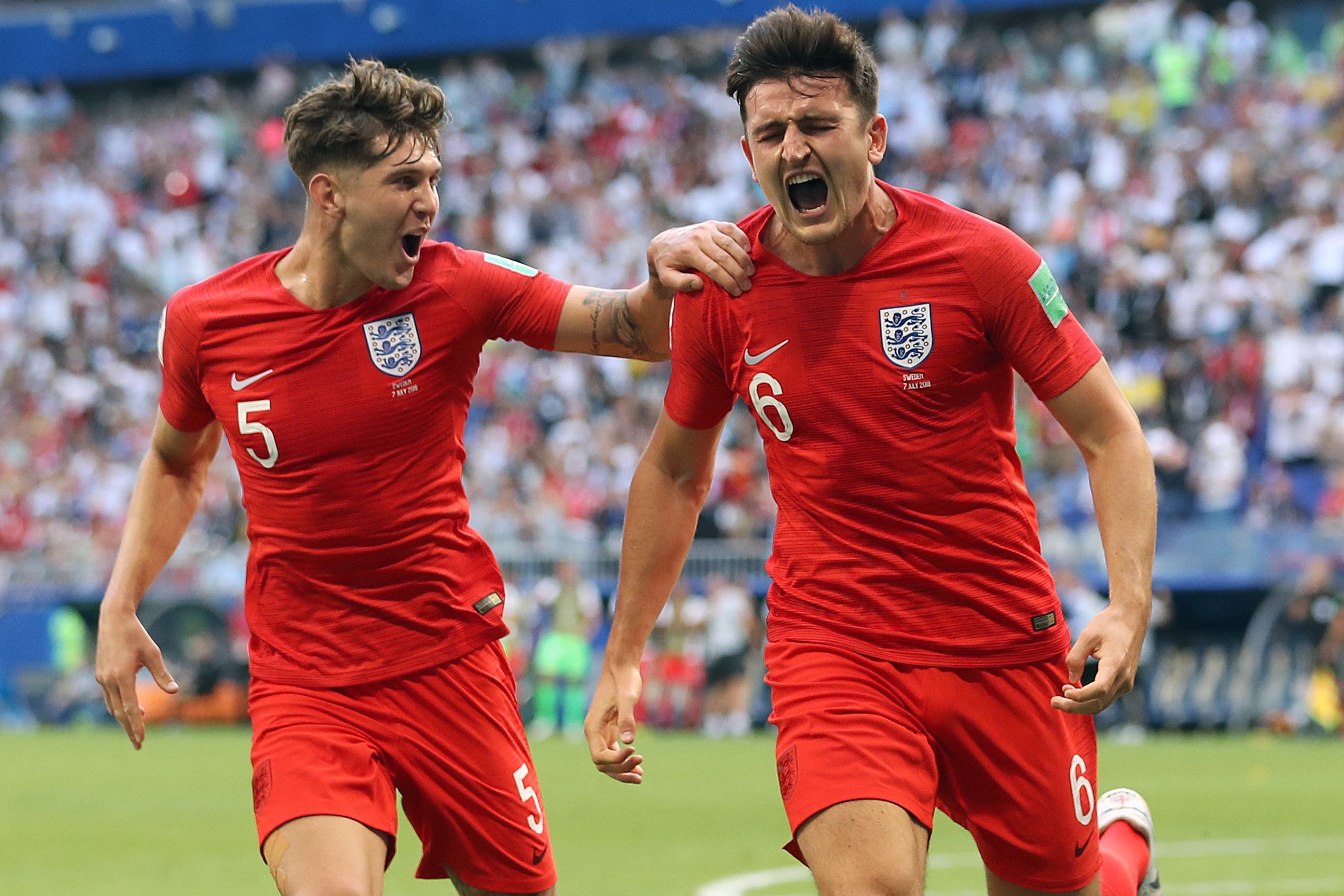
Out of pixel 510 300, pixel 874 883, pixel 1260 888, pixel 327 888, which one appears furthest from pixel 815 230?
pixel 1260 888

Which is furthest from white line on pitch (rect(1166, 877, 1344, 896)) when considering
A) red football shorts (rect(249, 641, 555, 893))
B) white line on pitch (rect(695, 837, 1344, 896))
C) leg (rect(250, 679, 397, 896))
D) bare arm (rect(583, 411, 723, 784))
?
leg (rect(250, 679, 397, 896))

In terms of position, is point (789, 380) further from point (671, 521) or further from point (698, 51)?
A: point (698, 51)

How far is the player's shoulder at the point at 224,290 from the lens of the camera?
554 centimetres

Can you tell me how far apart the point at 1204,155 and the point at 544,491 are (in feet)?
29.3

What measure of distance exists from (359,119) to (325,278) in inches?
18.3

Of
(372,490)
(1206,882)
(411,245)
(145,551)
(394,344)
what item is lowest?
(1206,882)

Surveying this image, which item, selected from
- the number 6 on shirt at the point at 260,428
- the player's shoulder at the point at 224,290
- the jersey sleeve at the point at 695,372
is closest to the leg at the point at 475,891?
the number 6 on shirt at the point at 260,428

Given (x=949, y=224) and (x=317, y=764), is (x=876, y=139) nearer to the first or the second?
(x=949, y=224)

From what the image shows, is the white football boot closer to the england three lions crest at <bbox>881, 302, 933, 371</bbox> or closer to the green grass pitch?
the england three lions crest at <bbox>881, 302, 933, 371</bbox>

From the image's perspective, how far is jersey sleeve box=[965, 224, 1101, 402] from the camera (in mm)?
4754

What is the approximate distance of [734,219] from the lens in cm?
2617

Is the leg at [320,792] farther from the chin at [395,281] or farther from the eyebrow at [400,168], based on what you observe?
the eyebrow at [400,168]

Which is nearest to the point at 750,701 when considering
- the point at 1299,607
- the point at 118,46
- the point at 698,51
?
the point at 1299,607

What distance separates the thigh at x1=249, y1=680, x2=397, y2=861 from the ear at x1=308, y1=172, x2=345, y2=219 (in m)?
1.35
